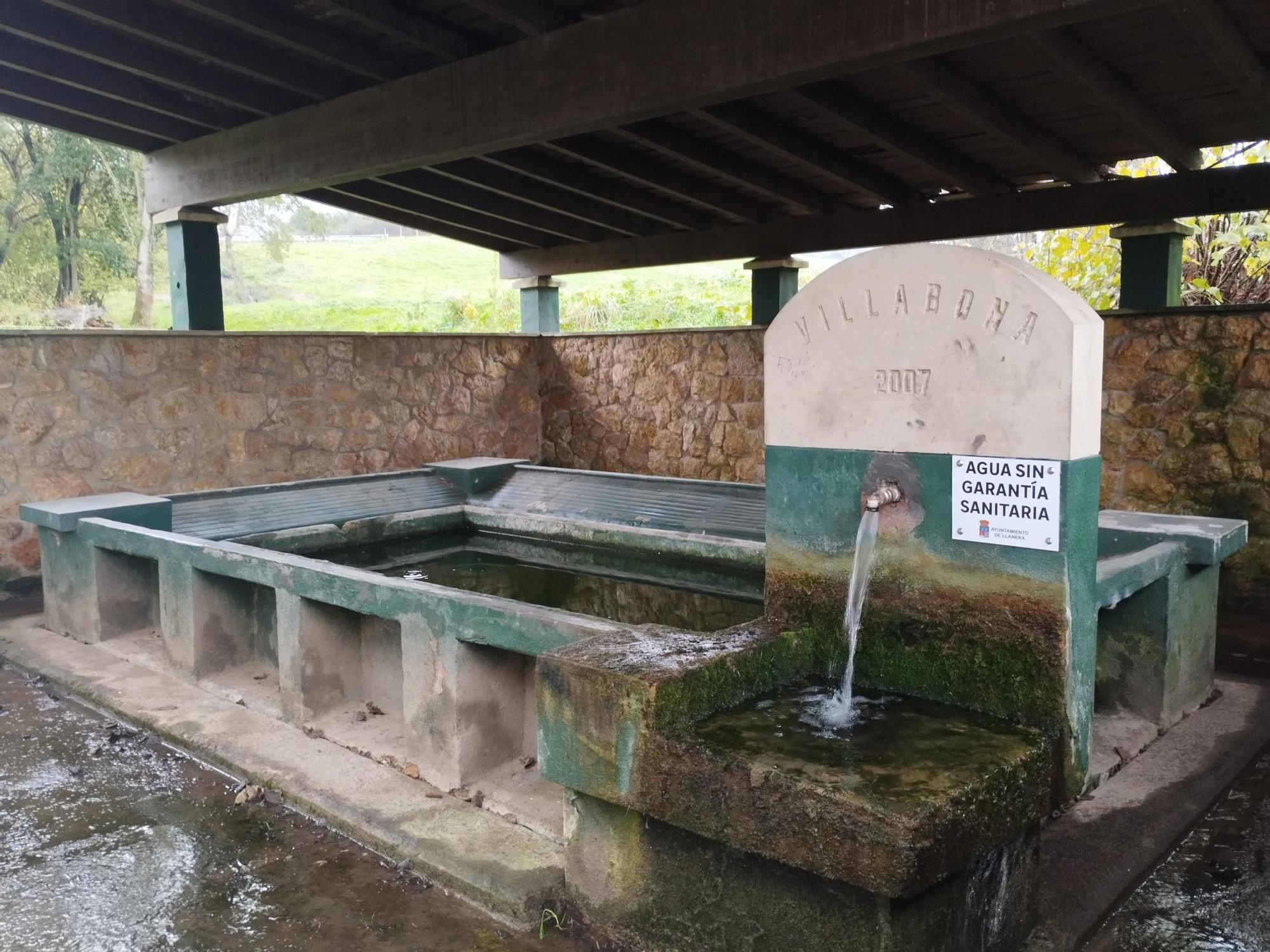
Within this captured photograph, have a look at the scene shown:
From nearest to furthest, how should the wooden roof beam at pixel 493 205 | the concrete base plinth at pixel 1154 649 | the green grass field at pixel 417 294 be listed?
the concrete base plinth at pixel 1154 649
the wooden roof beam at pixel 493 205
the green grass field at pixel 417 294

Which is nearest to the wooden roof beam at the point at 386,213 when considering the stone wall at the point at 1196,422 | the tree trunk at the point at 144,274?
the stone wall at the point at 1196,422

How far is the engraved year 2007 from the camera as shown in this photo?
2.41 meters

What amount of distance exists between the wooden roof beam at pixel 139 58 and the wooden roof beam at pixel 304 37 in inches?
23.4

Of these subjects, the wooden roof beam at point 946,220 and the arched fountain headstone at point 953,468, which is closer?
the arched fountain headstone at point 953,468

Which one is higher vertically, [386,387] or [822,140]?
[822,140]

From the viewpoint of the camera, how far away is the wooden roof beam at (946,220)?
5664mm

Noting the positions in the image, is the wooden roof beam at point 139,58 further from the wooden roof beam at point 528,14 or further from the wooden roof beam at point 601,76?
the wooden roof beam at point 528,14

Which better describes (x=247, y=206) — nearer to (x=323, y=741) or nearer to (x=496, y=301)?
(x=496, y=301)

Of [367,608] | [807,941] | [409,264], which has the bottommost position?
[807,941]

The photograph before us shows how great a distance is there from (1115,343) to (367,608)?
16.0 feet

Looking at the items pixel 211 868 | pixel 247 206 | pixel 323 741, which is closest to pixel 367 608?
pixel 323 741

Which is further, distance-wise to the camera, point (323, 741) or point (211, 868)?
point (323, 741)

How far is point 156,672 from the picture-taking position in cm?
441

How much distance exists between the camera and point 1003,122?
522cm
